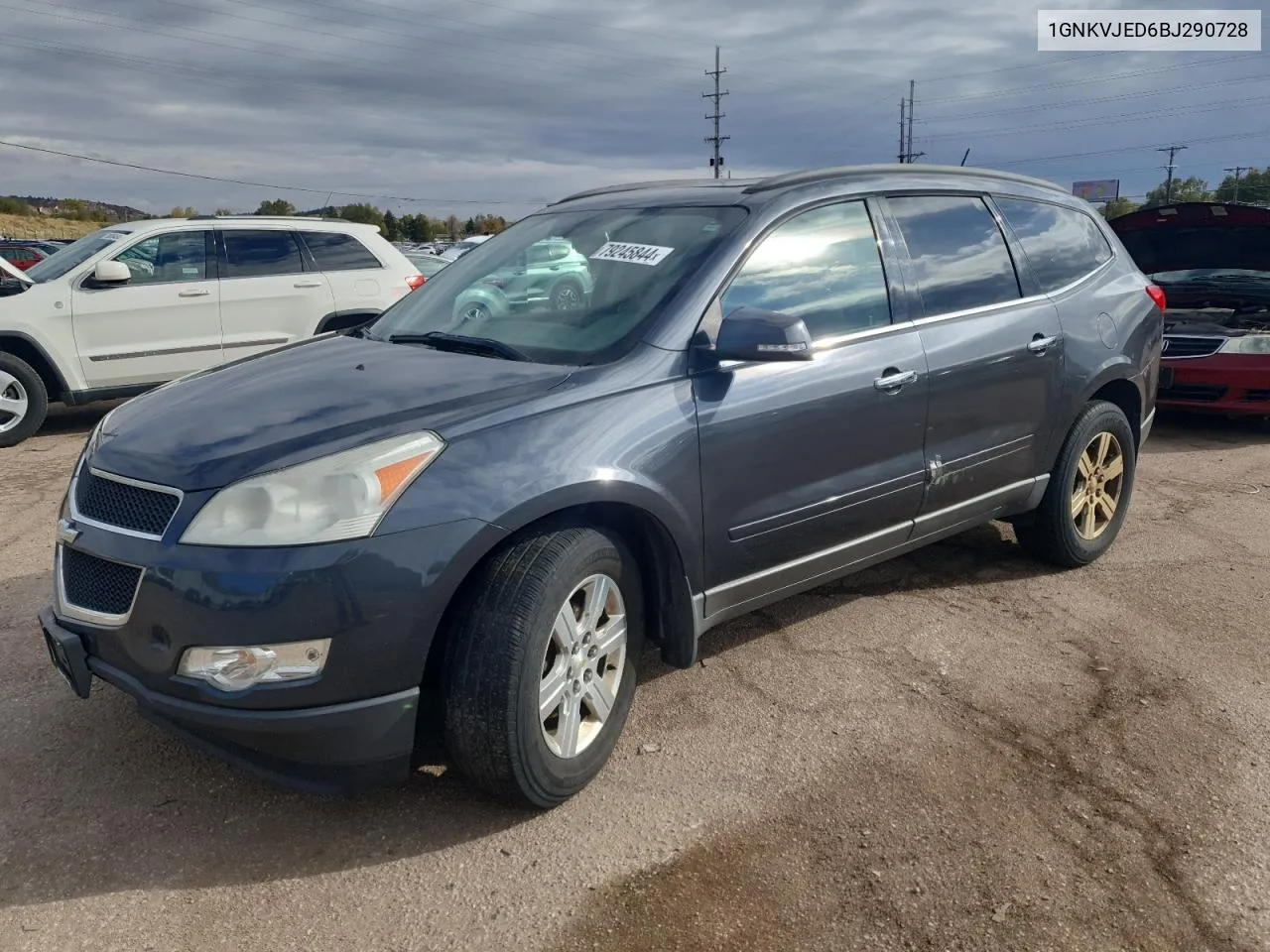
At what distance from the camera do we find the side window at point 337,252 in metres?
9.14

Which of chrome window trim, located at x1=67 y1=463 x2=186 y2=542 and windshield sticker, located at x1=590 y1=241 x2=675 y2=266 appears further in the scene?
windshield sticker, located at x1=590 y1=241 x2=675 y2=266

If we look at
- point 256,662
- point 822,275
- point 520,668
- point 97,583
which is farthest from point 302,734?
point 822,275

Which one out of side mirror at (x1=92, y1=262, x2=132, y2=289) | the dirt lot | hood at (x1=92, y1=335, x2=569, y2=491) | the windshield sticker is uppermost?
the windshield sticker

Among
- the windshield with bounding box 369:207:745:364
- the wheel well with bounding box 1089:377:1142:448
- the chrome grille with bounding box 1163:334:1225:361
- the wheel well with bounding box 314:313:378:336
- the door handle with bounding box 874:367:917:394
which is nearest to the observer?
the windshield with bounding box 369:207:745:364

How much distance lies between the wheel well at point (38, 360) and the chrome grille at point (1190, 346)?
8.86 m

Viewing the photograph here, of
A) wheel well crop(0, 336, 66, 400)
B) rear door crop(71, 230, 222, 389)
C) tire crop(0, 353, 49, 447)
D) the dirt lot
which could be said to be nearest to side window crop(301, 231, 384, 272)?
rear door crop(71, 230, 222, 389)

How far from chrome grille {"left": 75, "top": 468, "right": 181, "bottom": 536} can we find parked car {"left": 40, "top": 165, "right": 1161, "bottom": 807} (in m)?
0.01

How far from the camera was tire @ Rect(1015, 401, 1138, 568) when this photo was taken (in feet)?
15.4

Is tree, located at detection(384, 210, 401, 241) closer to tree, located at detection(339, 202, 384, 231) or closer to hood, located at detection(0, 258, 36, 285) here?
tree, located at detection(339, 202, 384, 231)

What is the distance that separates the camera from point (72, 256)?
8.46 metres

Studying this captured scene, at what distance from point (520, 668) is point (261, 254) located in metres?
7.31

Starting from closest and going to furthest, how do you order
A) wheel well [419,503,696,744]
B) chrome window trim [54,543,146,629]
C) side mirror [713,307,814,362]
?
chrome window trim [54,543,146,629]
wheel well [419,503,696,744]
side mirror [713,307,814,362]

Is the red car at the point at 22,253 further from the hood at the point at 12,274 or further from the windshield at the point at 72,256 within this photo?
the hood at the point at 12,274

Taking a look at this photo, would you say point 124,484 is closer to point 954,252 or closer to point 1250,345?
point 954,252
